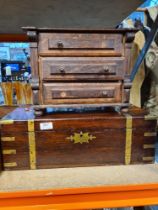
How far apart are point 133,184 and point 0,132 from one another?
1.31 feet

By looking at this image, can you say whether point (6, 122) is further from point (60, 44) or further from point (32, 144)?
point (60, 44)

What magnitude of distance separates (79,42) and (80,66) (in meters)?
0.07

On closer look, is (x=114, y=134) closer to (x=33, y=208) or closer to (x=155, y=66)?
(x=33, y=208)

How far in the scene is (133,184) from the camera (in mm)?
505

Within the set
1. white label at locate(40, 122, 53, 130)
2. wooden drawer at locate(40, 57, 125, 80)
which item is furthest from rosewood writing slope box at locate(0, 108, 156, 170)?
wooden drawer at locate(40, 57, 125, 80)

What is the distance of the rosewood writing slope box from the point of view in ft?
1.94

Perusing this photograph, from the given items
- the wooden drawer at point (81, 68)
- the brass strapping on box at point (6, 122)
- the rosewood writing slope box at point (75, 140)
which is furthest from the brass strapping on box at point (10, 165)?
the wooden drawer at point (81, 68)

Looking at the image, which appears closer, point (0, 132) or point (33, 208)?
point (33, 208)

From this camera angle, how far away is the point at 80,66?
0.60 metres

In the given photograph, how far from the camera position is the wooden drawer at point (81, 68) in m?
0.59

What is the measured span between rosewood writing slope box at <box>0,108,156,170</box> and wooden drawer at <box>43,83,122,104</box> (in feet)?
0.17

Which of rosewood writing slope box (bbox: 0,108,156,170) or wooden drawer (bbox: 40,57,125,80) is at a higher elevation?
wooden drawer (bbox: 40,57,125,80)

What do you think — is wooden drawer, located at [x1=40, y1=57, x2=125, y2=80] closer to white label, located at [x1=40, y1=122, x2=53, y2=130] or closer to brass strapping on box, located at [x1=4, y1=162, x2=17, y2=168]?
white label, located at [x1=40, y1=122, x2=53, y2=130]

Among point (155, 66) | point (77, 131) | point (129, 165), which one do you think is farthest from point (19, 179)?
point (155, 66)
